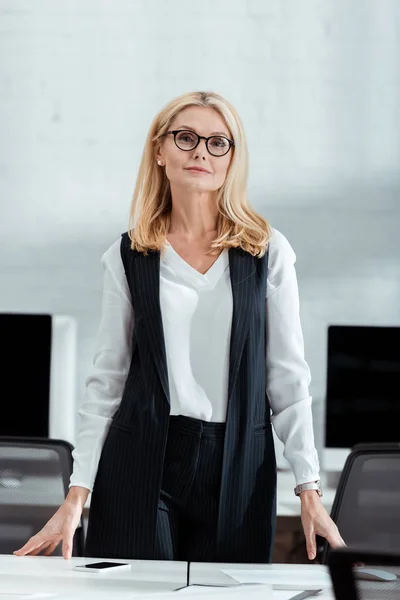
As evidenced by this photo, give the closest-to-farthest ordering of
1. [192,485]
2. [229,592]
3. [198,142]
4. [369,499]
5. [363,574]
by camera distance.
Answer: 1. [363,574]
2. [229,592]
3. [192,485]
4. [198,142]
5. [369,499]

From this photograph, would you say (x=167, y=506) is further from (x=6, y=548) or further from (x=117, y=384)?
(x=6, y=548)

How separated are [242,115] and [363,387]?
1.20m

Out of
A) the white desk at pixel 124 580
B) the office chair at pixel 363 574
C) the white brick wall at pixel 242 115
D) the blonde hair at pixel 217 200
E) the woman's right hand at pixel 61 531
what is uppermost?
the white brick wall at pixel 242 115

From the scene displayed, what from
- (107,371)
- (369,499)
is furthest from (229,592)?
(369,499)

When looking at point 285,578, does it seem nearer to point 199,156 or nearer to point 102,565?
point 102,565

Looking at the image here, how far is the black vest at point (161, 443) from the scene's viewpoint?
1.57m

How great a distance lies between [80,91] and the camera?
3.45 m

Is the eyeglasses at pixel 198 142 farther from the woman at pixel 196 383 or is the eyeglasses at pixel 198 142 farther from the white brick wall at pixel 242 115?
the white brick wall at pixel 242 115

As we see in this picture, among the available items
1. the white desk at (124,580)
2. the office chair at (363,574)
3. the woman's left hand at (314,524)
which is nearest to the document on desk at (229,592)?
the white desk at (124,580)

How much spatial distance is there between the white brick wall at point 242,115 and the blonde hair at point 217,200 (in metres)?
1.70

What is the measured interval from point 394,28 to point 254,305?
222cm

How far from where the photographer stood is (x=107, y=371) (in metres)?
1.66

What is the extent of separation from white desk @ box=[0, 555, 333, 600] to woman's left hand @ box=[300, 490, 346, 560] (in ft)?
0.15

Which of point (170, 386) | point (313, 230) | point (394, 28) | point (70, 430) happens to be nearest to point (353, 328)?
point (313, 230)
